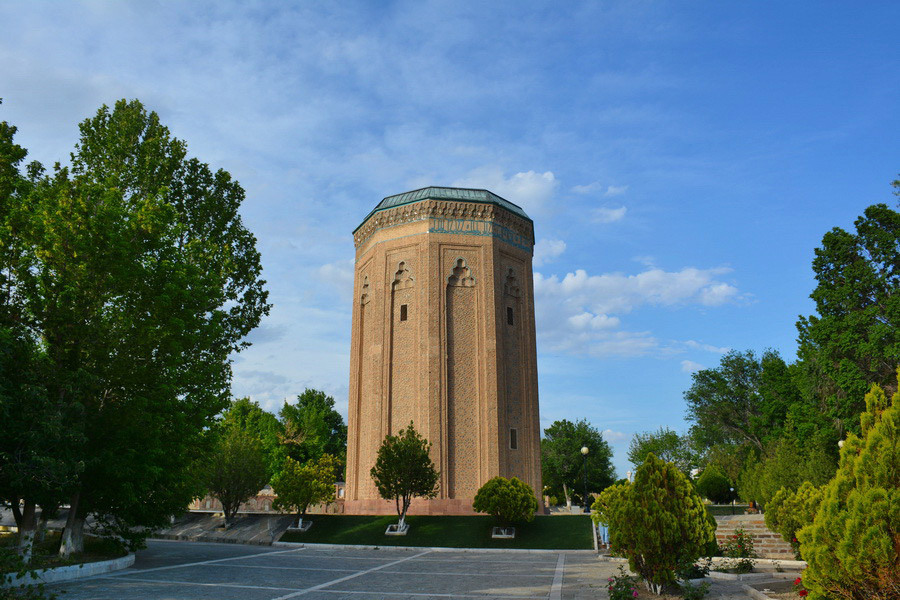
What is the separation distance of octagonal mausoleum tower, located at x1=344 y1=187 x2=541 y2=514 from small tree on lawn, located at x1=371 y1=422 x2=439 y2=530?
2837mm

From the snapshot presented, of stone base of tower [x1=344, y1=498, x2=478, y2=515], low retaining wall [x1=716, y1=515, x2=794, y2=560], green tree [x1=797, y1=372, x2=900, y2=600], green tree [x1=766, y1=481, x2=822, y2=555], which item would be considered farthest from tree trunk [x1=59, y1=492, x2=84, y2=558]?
low retaining wall [x1=716, y1=515, x2=794, y2=560]

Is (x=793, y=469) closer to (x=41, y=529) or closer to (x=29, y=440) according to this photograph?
(x=41, y=529)

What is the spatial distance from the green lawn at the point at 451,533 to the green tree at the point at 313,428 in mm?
23373

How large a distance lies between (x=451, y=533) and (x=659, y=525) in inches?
608

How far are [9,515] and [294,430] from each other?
23.7 metres

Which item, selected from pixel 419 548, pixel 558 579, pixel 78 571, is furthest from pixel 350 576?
pixel 419 548

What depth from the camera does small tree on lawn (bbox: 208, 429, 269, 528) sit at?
27703 mm

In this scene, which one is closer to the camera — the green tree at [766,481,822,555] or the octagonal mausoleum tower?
the green tree at [766,481,822,555]

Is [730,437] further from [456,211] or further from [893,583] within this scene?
[893,583]

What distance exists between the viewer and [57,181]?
16578mm

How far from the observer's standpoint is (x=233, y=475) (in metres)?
27.7

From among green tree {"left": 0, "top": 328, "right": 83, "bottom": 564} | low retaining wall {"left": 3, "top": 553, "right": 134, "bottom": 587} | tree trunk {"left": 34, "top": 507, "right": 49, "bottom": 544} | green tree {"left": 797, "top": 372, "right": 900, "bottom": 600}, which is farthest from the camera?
tree trunk {"left": 34, "top": 507, "right": 49, "bottom": 544}

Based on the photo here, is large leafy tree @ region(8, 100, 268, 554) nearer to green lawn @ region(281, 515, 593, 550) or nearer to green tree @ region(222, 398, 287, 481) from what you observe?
green lawn @ region(281, 515, 593, 550)

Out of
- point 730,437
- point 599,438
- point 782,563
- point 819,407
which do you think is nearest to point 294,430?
point 599,438
